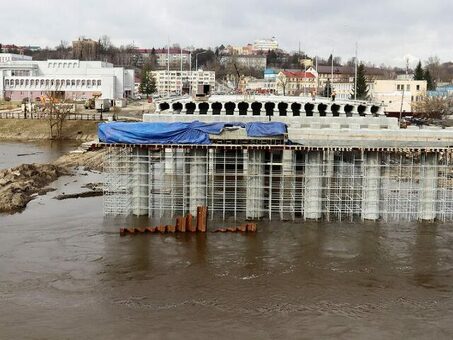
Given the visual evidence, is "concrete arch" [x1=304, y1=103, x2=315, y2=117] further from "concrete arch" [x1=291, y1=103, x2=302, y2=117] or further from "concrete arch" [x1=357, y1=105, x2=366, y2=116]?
"concrete arch" [x1=357, y1=105, x2=366, y2=116]

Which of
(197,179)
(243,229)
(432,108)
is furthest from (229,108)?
(432,108)

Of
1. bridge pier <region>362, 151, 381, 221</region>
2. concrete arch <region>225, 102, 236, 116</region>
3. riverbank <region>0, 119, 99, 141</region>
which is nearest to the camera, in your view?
bridge pier <region>362, 151, 381, 221</region>

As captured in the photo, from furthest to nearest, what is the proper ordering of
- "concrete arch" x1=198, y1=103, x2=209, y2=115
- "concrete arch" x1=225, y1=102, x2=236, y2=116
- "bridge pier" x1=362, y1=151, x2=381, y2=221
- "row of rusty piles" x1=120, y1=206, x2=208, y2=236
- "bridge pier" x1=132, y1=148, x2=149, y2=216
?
"concrete arch" x1=225, y1=102, x2=236, y2=116, "concrete arch" x1=198, y1=103, x2=209, y2=115, "bridge pier" x1=132, y1=148, x2=149, y2=216, "bridge pier" x1=362, y1=151, x2=381, y2=221, "row of rusty piles" x1=120, y1=206, x2=208, y2=236

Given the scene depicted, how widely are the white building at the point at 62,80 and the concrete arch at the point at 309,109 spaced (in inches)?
2967

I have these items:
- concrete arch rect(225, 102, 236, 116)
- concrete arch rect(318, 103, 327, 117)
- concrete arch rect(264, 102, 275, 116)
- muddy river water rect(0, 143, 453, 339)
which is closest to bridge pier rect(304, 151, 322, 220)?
muddy river water rect(0, 143, 453, 339)

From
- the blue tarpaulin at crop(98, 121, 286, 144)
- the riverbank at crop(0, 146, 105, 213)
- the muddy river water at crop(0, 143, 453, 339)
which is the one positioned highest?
the blue tarpaulin at crop(98, 121, 286, 144)

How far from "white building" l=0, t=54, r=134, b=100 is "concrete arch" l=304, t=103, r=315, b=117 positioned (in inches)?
2967

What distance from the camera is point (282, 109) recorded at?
40188 mm

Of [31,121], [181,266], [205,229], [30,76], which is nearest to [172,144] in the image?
[205,229]

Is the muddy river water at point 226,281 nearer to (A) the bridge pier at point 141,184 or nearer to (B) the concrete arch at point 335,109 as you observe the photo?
(A) the bridge pier at point 141,184

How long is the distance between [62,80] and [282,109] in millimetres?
81165

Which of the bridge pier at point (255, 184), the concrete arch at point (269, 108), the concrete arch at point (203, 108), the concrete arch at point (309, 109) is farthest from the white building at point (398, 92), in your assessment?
the bridge pier at point (255, 184)

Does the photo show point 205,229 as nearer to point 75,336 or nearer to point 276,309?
point 276,309

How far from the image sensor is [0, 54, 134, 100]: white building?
111188 mm
